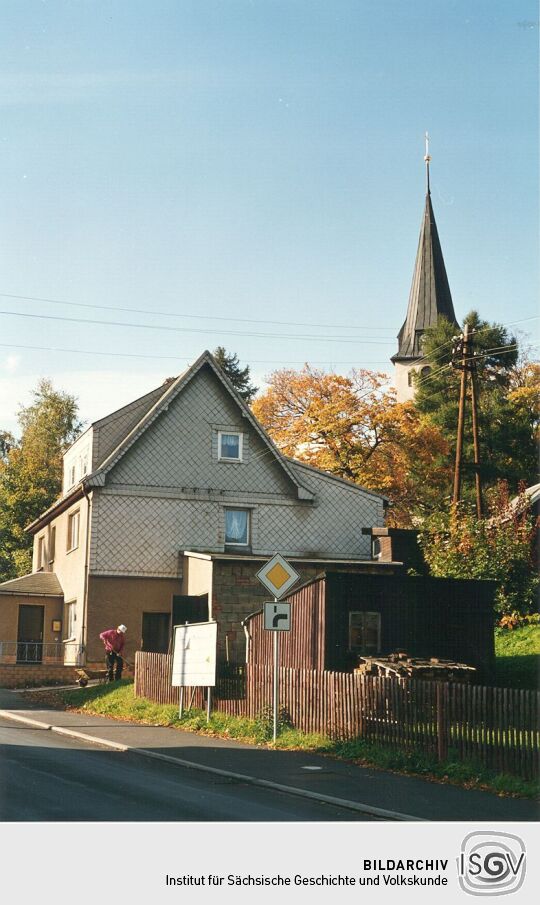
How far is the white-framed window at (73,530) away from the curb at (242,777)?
1734 centimetres

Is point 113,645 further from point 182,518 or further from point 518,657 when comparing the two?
point 518,657

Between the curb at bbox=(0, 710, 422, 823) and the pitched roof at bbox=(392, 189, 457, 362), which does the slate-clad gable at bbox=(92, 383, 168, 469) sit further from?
the pitched roof at bbox=(392, 189, 457, 362)

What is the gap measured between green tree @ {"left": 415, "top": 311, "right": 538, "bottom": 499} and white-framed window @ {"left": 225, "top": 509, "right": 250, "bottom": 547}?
1424cm

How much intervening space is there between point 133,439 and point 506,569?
44.2 feet

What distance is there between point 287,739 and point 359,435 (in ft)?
119

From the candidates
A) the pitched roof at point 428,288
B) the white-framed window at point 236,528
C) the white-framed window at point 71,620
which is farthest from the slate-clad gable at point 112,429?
the pitched roof at point 428,288

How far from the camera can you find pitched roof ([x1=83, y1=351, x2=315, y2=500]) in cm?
3875

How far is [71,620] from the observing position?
133 feet

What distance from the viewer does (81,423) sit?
7262cm

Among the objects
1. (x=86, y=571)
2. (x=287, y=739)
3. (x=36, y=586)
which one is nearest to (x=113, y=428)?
(x=86, y=571)

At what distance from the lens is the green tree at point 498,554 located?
123 feet

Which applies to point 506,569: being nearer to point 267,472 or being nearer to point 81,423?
point 267,472

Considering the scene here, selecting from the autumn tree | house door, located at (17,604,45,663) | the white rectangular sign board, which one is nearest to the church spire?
the autumn tree
